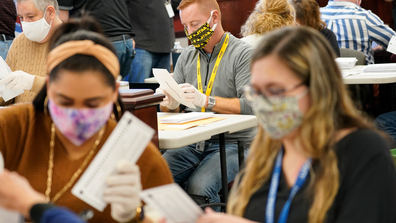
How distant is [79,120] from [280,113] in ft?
2.08

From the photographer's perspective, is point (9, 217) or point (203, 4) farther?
point (203, 4)

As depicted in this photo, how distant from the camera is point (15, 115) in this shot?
58.5 inches

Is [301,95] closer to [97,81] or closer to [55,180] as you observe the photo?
[97,81]

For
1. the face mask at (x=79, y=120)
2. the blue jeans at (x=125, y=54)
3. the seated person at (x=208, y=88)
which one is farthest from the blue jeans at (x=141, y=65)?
the face mask at (x=79, y=120)

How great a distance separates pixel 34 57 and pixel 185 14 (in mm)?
1216

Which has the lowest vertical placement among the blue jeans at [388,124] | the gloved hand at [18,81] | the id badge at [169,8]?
the blue jeans at [388,124]

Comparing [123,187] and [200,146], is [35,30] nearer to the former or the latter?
[200,146]

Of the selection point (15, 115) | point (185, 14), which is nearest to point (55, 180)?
point (15, 115)

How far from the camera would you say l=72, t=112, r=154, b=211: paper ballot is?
3.61ft

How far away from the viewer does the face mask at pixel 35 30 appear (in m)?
3.24

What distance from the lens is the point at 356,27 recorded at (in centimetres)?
482

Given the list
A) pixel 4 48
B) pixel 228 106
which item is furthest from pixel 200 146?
pixel 4 48

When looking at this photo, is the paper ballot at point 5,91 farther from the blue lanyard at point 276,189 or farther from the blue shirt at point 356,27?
the blue shirt at point 356,27

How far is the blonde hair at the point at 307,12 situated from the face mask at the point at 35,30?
2.41 metres
